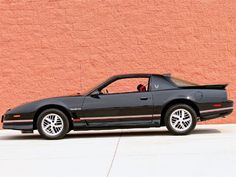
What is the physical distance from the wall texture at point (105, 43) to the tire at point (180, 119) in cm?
314

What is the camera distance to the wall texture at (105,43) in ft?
40.8

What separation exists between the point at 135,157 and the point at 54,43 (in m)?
6.58

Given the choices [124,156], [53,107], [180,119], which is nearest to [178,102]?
[180,119]

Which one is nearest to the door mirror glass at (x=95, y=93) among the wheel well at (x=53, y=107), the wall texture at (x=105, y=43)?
the wheel well at (x=53, y=107)

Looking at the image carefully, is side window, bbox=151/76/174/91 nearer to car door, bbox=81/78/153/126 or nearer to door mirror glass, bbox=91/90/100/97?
car door, bbox=81/78/153/126

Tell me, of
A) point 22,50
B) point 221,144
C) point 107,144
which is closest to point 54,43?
point 22,50

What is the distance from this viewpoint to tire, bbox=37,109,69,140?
9375 mm

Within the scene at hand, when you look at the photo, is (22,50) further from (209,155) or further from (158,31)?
(209,155)

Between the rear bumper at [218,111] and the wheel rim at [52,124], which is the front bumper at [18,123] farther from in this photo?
the rear bumper at [218,111]

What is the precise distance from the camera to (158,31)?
12531 mm

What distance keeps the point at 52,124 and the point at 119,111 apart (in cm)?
135

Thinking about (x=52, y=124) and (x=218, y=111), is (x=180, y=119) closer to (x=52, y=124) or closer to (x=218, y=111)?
(x=218, y=111)

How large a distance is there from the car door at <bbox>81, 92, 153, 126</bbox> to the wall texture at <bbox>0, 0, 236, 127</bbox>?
10.0ft

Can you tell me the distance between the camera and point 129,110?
938 centimetres
